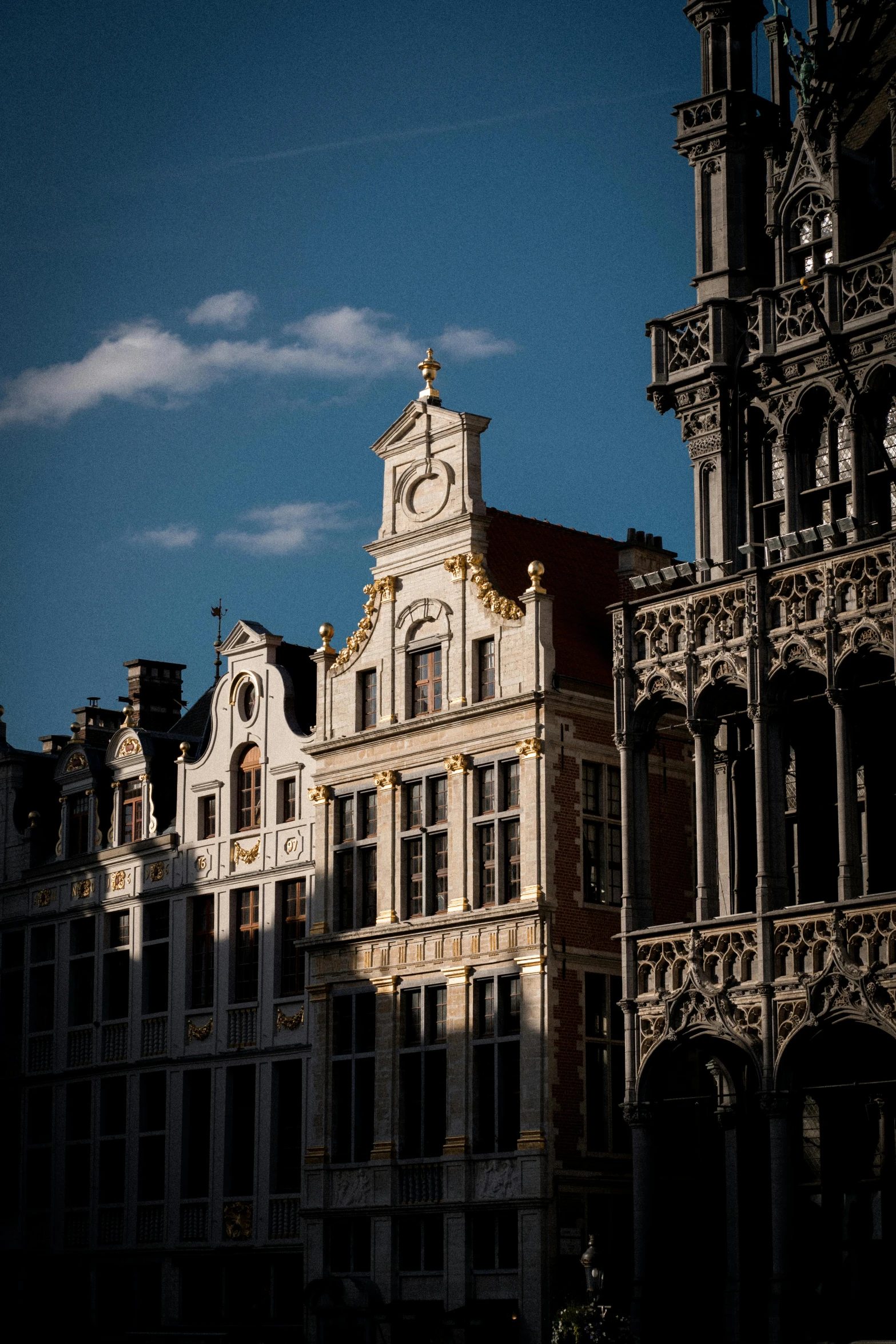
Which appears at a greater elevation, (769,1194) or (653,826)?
(653,826)

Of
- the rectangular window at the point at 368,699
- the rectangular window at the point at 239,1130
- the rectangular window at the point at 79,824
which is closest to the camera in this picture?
the rectangular window at the point at 368,699

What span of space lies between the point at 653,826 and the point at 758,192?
10.8 metres

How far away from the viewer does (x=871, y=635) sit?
33.5 m

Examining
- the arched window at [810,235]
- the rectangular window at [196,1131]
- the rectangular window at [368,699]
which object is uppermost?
the arched window at [810,235]

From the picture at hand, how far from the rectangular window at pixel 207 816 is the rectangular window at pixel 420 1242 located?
9.92 meters

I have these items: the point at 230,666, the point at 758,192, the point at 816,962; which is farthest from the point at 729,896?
the point at 230,666

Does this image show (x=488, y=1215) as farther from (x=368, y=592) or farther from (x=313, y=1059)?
(x=368, y=592)

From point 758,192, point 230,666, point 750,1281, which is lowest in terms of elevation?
point 750,1281

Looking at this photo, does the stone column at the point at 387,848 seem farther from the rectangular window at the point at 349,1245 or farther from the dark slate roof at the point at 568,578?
the rectangular window at the point at 349,1245

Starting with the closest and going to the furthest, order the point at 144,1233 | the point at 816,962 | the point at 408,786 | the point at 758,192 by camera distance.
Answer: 1. the point at 816,962
2. the point at 758,192
3. the point at 408,786
4. the point at 144,1233

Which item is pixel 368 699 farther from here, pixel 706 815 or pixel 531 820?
pixel 706 815

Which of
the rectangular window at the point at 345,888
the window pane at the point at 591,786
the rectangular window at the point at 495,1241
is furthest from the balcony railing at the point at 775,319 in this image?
the rectangular window at the point at 495,1241

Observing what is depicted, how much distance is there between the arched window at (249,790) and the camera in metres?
46.5

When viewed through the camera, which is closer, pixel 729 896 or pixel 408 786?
→ pixel 729 896
